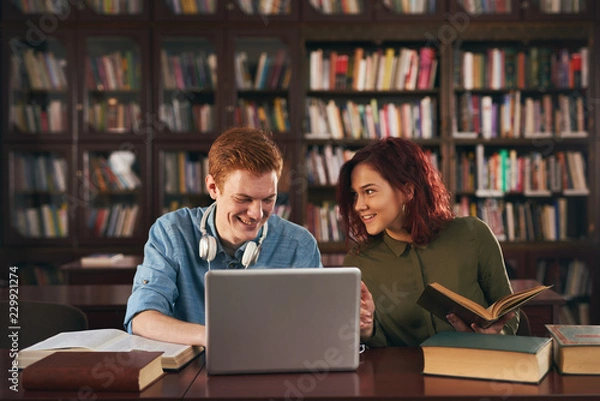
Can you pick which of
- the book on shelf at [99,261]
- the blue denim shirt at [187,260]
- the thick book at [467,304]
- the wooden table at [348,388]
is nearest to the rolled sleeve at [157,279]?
the blue denim shirt at [187,260]

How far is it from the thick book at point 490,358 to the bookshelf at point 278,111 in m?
2.96

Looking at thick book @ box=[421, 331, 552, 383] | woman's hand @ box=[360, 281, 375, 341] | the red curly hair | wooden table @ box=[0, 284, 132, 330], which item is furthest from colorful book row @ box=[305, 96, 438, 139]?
thick book @ box=[421, 331, 552, 383]

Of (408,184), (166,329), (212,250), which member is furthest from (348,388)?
(408,184)

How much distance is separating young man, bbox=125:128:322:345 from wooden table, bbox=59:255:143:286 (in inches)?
68.0

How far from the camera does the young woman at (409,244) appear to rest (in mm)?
2115

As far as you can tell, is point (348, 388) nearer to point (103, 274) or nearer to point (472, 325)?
point (472, 325)

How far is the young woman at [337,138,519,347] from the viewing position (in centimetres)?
212

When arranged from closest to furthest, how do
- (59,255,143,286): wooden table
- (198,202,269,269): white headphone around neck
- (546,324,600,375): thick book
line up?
(546,324,600,375): thick book < (198,202,269,269): white headphone around neck < (59,255,143,286): wooden table

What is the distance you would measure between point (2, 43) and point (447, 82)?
9.25 ft

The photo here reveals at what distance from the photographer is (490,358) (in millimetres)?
1443

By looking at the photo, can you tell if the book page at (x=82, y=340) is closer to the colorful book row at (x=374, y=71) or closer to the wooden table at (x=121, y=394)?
the wooden table at (x=121, y=394)

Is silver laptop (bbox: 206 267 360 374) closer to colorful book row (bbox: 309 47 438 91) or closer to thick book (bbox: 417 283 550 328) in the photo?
thick book (bbox: 417 283 550 328)

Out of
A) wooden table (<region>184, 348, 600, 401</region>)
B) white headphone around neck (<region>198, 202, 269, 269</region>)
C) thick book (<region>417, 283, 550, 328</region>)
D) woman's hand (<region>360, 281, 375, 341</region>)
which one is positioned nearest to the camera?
wooden table (<region>184, 348, 600, 401</region>)

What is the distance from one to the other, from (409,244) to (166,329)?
82cm
